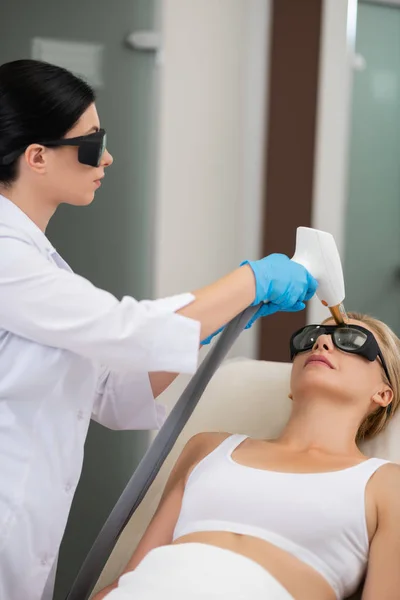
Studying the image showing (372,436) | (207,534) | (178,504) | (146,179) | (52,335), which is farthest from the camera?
(146,179)

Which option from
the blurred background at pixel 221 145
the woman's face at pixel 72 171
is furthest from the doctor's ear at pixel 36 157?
the blurred background at pixel 221 145

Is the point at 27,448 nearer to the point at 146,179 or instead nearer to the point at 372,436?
the point at 372,436

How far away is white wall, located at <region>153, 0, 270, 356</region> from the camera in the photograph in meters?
2.70

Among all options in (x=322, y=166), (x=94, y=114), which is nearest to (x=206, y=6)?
(x=322, y=166)

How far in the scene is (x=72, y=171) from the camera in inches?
53.9

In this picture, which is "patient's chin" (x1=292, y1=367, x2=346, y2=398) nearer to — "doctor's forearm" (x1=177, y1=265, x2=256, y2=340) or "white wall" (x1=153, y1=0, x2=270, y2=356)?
"doctor's forearm" (x1=177, y1=265, x2=256, y2=340)

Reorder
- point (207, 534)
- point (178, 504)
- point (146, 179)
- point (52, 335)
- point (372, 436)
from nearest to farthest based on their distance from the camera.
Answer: point (52, 335) < point (207, 534) < point (178, 504) < point (372, 436) < point (146, 179)

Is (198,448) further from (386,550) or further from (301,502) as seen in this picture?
(386,550)

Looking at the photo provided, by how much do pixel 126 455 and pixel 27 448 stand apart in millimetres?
1244

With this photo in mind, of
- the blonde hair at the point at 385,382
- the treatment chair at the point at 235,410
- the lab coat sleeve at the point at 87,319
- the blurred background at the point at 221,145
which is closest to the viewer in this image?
the lab coat sleeve at the point at 87,319

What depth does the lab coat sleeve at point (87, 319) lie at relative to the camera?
3.90 ft

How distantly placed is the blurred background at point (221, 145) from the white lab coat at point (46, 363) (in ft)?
3.50

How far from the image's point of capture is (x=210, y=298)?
1.26 meters

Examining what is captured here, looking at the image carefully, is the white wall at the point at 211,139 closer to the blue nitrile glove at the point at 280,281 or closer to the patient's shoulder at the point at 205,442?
the patient's shoulder at the point at 205,442
